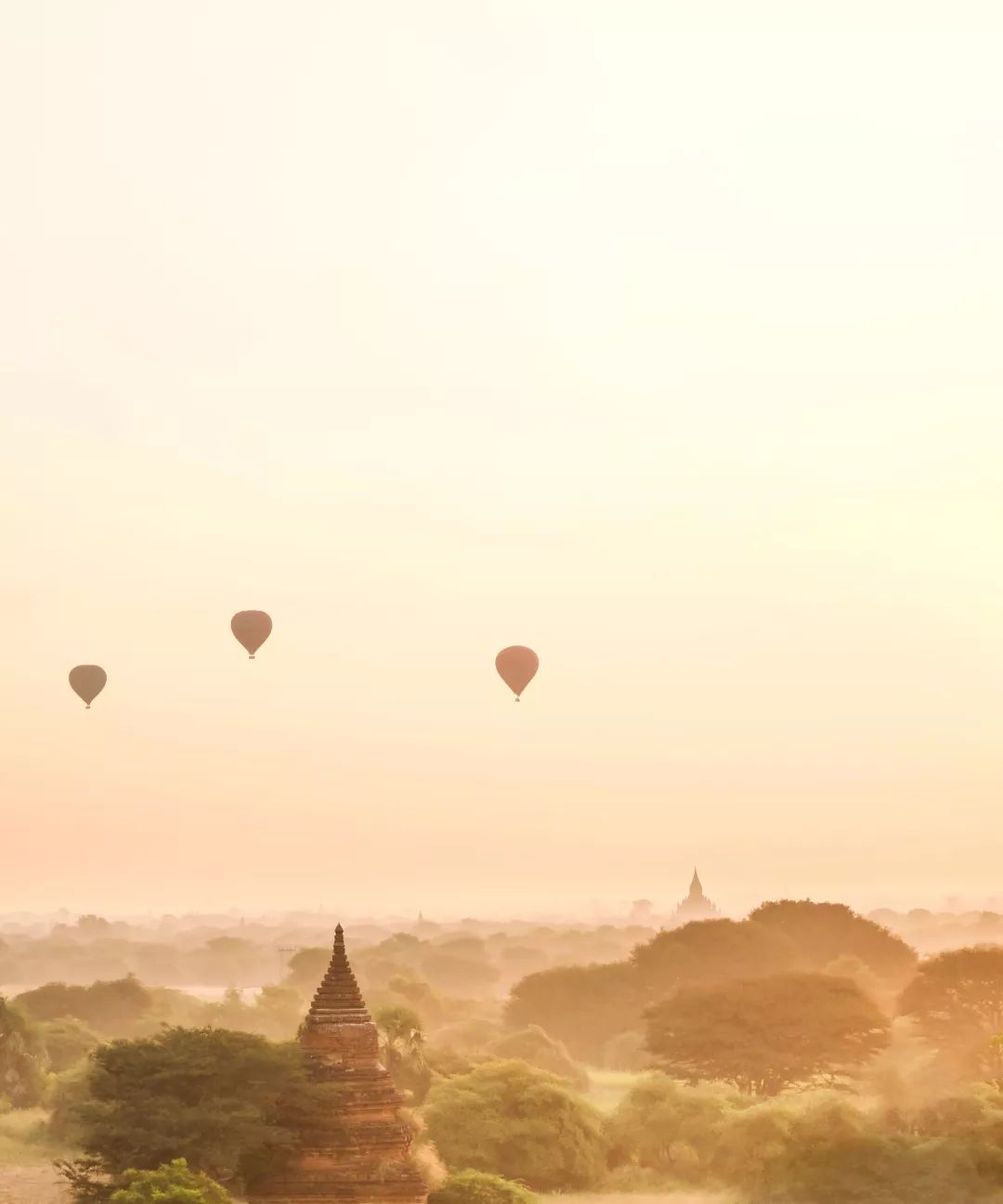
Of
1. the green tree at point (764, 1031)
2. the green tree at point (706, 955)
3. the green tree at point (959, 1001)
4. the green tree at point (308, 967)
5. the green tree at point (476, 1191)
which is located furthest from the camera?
the green tree at point (308, 967)

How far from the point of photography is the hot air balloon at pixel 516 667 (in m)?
84.5

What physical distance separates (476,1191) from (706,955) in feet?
227

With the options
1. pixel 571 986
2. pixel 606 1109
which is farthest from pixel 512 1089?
pixel 571 986

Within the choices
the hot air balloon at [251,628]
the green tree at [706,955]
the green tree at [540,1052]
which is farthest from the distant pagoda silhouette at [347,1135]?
the green tree at [706,955]

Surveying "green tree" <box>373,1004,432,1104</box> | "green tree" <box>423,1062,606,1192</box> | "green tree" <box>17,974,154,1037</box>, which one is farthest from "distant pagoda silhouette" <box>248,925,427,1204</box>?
"green tree" <box>17,974,154,1037</box>

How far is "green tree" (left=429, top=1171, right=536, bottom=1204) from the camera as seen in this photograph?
45562 mm

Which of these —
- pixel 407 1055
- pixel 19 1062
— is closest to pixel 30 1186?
pixel 407 1055

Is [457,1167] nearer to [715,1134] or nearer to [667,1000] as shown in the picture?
[715,1134]

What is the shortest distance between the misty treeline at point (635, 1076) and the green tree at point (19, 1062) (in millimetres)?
113

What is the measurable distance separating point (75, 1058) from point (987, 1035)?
47949 millimetres

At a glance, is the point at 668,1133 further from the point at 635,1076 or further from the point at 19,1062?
the point at 635,1076

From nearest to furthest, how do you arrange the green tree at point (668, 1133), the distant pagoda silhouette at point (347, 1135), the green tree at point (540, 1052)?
1. the distant pagoda silhouette at point (347, 1135)
2. the green tree at point (668, 1133)
3. the green tree at point (540, 1052)

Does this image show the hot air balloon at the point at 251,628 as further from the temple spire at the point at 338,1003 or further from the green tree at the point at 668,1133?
the temple spire at the point at 338,1003

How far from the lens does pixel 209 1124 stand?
132 feet
